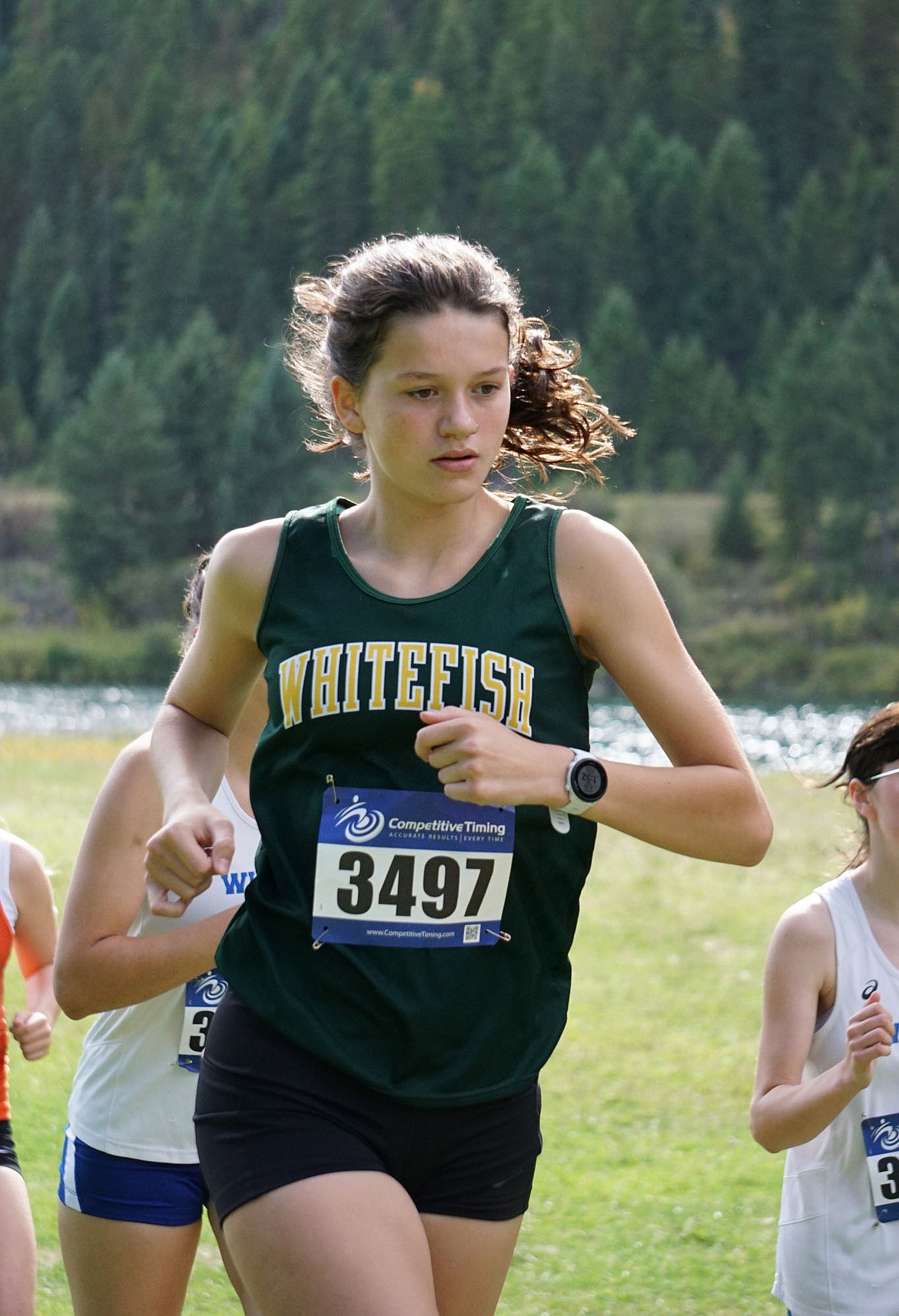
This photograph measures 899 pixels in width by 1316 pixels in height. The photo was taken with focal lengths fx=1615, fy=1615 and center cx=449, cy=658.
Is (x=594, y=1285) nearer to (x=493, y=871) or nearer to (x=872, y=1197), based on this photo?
(x=872, y=1197)

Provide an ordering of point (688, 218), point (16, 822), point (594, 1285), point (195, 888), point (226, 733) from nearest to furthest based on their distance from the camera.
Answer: point (195, 888)
point (226, 733)
point (594, 1285)
point (16, 822)
point (688, 218)

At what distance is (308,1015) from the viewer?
191 cm

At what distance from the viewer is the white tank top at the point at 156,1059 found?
2506mm

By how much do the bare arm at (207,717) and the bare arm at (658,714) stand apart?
41 cm

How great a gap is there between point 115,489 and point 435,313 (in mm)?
75865

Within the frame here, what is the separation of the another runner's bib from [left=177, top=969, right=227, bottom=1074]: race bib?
72cm

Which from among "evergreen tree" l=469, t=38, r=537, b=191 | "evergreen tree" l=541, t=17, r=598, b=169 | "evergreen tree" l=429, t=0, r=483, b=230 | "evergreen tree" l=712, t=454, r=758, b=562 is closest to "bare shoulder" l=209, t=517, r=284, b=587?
"evergreen tree" l=712, t=454, r=758, b=562

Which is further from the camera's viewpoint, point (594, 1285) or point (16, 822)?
point (16, 822)

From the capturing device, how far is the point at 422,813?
1.93 meters

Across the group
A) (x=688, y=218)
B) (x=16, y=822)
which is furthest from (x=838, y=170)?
(x=16, y=822)

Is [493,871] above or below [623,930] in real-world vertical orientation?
above

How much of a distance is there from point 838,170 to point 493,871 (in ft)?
327

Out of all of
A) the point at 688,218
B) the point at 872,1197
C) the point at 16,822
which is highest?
the point at 688,218

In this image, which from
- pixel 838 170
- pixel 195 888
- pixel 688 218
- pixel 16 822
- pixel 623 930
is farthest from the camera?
pixel 838 170
